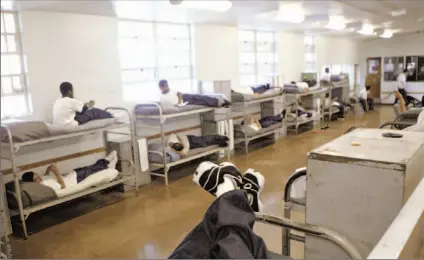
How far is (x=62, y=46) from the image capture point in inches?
177

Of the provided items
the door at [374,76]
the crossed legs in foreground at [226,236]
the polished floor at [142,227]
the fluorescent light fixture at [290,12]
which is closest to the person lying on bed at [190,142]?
the polished floor at [142,227]

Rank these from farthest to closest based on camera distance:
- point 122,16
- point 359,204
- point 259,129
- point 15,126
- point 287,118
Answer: point 287,118 < point 259,129 < point 122,16 < point 15,126 < point 359,204

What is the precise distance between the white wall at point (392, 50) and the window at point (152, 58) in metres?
8.23

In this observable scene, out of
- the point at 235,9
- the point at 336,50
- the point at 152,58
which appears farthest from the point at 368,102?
the point at 152,58

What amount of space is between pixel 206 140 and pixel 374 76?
10399 mm

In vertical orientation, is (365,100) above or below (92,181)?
above

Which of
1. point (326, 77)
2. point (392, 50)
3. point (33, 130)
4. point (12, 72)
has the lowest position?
point (33, 130)

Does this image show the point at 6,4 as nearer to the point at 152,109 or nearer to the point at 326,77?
the point at 152,109

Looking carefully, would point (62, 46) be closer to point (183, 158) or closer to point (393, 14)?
point (183, 158)

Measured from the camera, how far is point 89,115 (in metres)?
4.39

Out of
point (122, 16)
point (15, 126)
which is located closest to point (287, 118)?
point (122, 16)

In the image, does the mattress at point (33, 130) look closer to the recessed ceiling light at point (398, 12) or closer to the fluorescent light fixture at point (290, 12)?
the fluorescent light fixture at point (290, 12)

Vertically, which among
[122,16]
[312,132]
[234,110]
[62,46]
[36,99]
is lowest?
[312,132]

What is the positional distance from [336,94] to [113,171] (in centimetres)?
934
